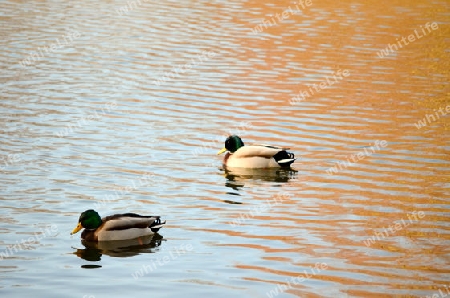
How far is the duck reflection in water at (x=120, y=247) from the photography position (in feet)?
51.3

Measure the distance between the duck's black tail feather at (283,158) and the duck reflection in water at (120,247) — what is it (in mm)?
5783

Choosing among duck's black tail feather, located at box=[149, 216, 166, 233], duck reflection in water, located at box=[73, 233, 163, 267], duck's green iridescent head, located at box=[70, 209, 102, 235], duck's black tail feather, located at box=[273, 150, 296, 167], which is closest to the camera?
duck reflection in water, located at box=[73, 233, 163, 267]

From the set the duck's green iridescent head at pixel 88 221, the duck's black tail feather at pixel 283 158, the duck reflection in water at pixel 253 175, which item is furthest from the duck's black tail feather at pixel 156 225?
the duck's black tail feather at pixel 283 158

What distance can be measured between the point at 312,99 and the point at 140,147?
800 centimetres

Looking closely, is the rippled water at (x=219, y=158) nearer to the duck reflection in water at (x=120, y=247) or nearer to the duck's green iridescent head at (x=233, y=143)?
the duck reflection in water at (x=120, y=247)

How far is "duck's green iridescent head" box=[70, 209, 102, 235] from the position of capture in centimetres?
1611

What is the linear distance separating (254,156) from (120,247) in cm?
654

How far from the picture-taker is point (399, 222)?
17234 millimetres

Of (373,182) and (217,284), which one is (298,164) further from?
(217,284)

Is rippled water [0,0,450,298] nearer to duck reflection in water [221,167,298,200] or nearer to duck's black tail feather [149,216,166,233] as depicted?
duck reflection in water [221,167,298,200]

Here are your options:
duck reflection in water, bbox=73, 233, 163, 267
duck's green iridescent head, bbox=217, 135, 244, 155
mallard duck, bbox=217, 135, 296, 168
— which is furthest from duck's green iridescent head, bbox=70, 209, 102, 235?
duck's green iridescent head, bbox=217, 135, 244, 155

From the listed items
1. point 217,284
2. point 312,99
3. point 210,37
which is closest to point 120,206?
point 217,284

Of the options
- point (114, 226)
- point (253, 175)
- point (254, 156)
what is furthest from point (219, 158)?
point (114, 226)

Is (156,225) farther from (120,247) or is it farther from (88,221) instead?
(88,221)
